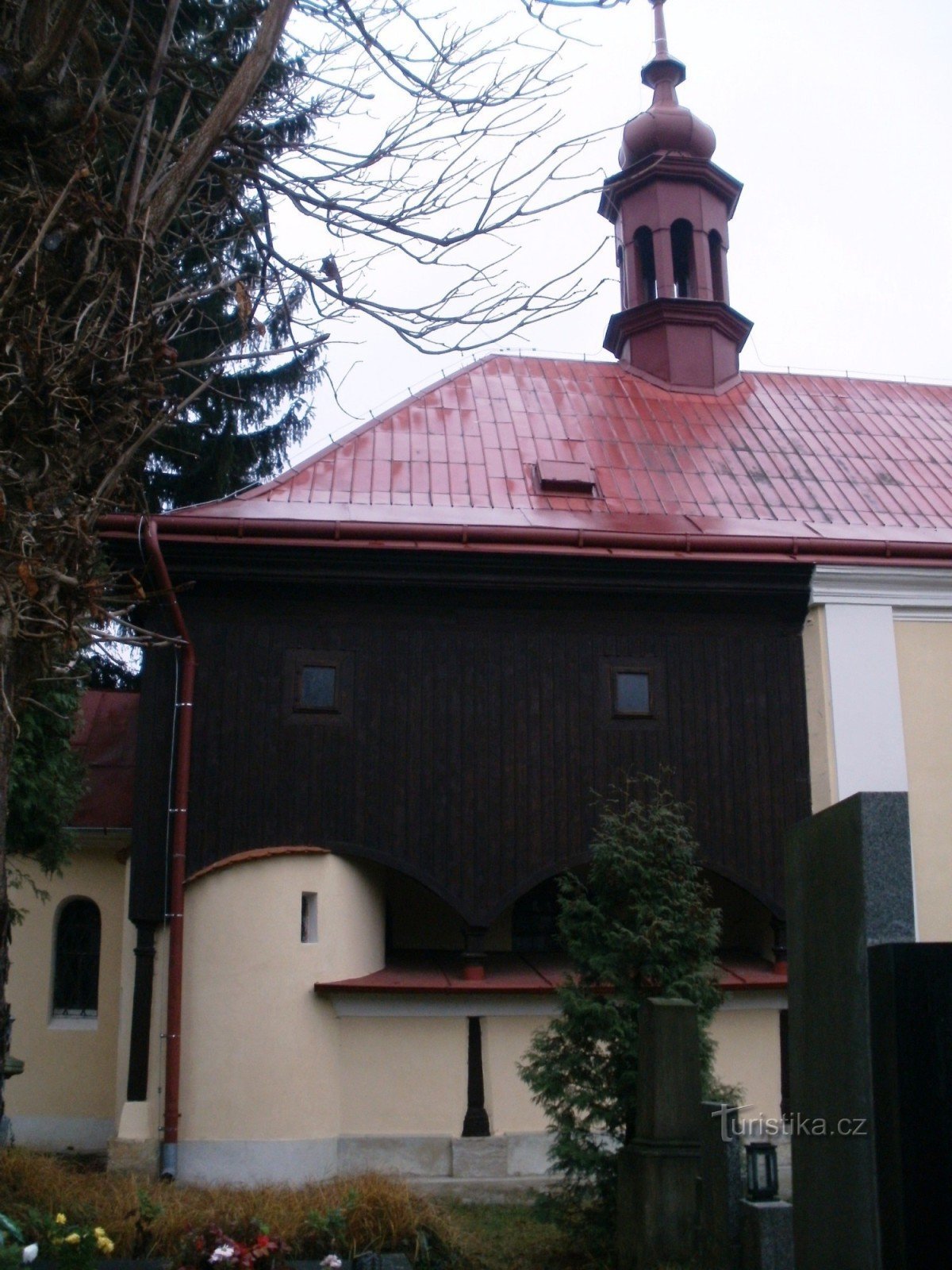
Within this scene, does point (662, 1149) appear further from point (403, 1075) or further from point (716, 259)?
point (716, 259)

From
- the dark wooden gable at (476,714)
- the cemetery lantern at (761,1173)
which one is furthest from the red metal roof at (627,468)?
the cemetery lantern at (761,1173)

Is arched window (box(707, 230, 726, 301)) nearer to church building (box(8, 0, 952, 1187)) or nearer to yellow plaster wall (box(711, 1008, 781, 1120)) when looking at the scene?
church building (box(8, 0, 952, 1187))

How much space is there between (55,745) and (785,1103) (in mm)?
7109

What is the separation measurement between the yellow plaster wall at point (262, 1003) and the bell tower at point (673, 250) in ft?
28.6

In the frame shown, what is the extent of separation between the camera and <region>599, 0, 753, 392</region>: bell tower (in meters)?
17.1

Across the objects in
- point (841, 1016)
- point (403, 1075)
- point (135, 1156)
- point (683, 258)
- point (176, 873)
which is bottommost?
point (135, 1156)

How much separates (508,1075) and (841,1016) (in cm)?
681

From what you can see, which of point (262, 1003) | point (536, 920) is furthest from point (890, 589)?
point (262, 1003)

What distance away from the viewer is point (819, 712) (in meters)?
12.5

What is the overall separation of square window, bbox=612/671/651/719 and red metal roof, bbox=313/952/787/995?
2416 mm

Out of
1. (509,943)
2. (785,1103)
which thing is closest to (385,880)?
(509,943)

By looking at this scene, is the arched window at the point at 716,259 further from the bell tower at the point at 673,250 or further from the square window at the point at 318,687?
the square window at the point at 318,687

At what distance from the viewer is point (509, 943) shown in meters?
12.9

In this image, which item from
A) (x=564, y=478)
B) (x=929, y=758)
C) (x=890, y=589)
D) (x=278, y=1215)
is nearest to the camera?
(x=278, y=1215)
